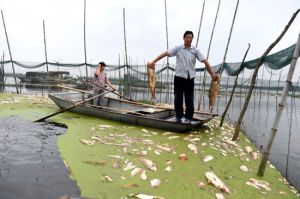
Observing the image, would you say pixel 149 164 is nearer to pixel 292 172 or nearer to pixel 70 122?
pixel 292 172

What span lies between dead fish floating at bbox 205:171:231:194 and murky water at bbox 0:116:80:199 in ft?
6.08

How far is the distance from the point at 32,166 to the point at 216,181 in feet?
9.42

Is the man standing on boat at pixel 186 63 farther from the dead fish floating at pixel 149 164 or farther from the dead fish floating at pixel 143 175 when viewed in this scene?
the dead fish floating at pixel 143 175

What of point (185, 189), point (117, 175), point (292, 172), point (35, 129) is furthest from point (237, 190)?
point (35, 129)

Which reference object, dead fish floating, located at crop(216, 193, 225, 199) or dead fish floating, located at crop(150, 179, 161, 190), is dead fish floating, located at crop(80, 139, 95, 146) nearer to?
dead fish floating, located at crop(150, 179, 161, 190)

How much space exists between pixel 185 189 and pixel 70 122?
4.47m

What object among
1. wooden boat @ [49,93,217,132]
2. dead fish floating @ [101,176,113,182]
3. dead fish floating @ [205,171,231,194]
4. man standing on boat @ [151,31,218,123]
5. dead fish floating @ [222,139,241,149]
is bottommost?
dead fish floating @ [222,139,241,149]

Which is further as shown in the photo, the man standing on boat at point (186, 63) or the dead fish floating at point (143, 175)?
the man standing on boat at point (186, 63)

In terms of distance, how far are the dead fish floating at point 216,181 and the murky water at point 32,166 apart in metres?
1.85

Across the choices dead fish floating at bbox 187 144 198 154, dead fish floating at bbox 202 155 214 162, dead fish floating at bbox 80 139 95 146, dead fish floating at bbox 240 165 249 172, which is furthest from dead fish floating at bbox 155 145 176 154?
dead fish floating at bbox 80 139 95 146

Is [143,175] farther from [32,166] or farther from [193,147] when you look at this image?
[32,166]

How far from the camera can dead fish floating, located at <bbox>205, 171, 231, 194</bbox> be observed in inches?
101

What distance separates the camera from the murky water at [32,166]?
2.32m

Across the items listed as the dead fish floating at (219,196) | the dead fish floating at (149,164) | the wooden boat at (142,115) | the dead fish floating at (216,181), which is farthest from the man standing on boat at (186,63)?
the dead fish floating at (219,196)
